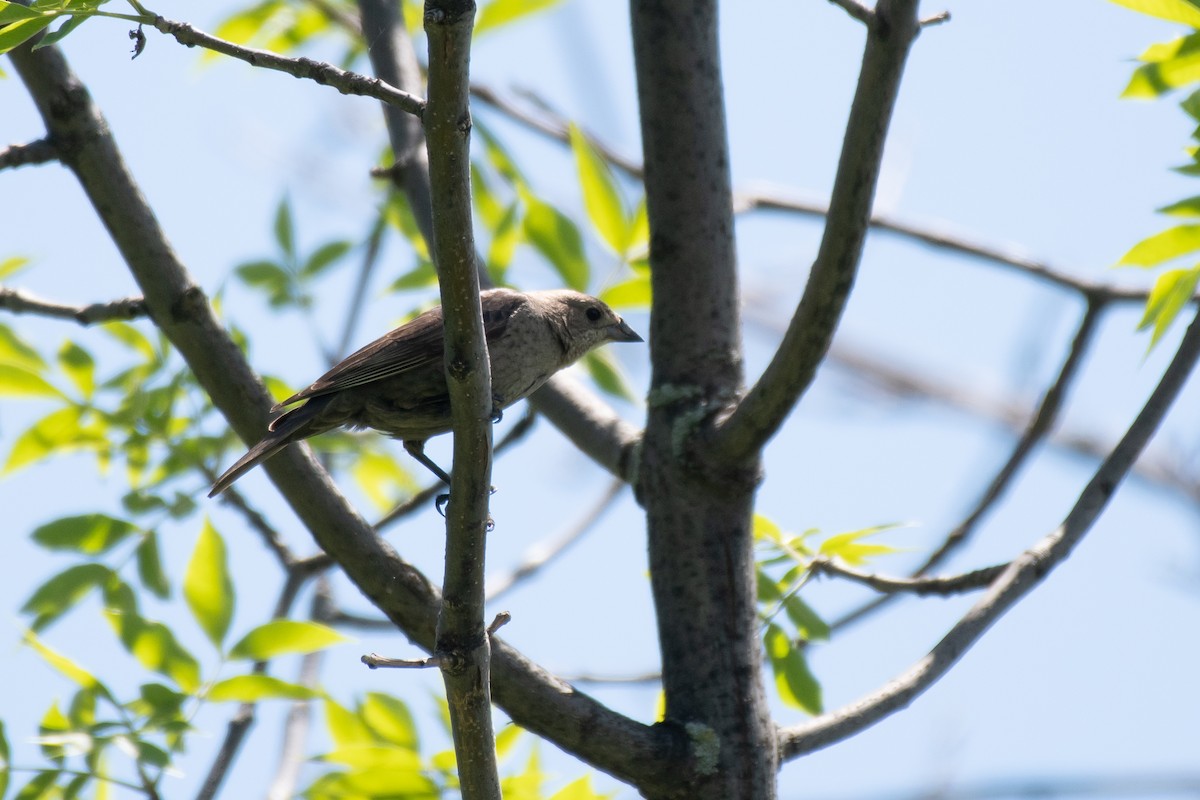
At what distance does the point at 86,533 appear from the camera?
4043 mm

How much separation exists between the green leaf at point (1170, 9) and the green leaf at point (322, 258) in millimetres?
3571

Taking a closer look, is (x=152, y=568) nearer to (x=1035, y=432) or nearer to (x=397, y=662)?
(x=397, y=662)

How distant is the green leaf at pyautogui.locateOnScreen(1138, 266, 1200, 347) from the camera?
10.3 feet

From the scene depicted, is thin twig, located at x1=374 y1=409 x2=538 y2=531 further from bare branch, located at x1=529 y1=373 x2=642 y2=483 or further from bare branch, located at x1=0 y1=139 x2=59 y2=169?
bare branch, located at x1=0 y1=139 x2=59 y2=169

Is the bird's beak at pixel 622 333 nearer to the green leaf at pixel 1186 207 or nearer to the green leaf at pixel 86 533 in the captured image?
the green leaf at pixel 86 533

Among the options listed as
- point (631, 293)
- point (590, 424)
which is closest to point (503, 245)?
point (631, 293)

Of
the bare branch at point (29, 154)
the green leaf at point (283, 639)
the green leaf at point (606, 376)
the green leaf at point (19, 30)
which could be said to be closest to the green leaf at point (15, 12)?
the green leaf at point (19, 30)

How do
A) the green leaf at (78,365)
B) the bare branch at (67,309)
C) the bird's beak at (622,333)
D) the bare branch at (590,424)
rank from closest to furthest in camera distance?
the bare branch at (67,309), the bare branch at (590,424), the green leaf at (78,365), the bird's beak at (622,333)

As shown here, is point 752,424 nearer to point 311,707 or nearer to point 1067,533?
point 1067,533

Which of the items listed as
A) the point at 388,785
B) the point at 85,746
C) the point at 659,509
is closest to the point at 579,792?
the point at 388,785

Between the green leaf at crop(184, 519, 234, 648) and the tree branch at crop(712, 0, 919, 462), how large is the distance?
180 centimetres

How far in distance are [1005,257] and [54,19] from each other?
386 centimetres

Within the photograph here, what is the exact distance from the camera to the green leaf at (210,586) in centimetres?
382

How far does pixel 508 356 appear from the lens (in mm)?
4375
